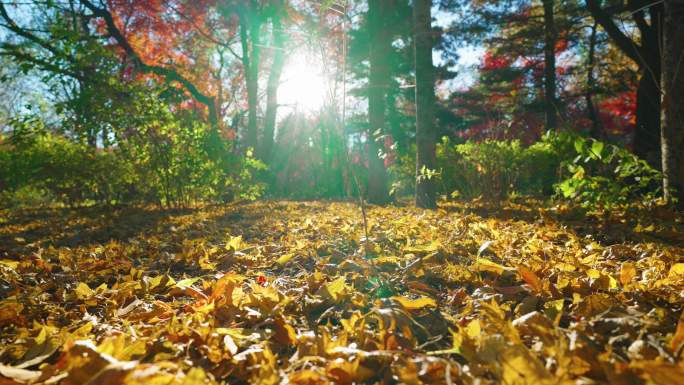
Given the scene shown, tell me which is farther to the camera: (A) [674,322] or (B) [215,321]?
(B) [215,321]

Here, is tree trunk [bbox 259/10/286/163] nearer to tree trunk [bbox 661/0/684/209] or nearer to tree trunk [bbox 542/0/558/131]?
tree trunk [bbox 542/0/558/131]

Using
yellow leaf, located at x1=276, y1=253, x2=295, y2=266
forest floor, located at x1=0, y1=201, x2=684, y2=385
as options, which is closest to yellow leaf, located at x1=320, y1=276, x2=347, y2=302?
forest floor, located at x1=0, y1=201, x2=684, y2=385

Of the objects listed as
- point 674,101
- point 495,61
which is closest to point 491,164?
point 674,101

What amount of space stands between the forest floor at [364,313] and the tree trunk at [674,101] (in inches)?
20.9

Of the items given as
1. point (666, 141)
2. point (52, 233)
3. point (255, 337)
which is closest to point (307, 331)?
point (255, 337)

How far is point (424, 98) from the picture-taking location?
472 cm

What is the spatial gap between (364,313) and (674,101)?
301 cm

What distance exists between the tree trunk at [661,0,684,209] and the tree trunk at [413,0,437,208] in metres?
2.29

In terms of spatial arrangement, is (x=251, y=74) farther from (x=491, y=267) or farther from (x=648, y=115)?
(x=491, y=267)

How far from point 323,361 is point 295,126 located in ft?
45.8

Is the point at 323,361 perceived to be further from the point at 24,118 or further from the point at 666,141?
the point at 24,118

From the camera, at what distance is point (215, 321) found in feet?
3.59

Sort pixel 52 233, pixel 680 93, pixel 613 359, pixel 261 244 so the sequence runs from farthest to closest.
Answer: pixel 52 233 → pixel 680 93 → pixel 261 244 → pixel 613 359

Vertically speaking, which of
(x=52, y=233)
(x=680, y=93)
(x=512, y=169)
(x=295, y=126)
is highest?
(x=295, y=126)
